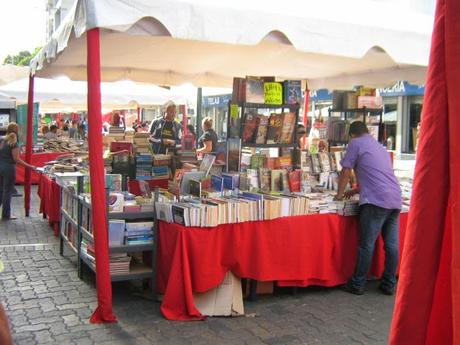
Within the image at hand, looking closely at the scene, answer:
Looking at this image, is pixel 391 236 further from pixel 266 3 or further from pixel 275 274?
pixel 266 3

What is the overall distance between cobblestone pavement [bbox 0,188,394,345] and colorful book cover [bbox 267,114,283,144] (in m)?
1.66

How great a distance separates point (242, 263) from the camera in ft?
14.6

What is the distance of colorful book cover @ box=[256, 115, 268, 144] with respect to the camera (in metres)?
5.59

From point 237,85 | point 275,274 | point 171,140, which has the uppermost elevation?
point 237,85

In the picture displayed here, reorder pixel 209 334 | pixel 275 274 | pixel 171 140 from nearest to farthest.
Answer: pixel 209 334 → pixel 275 274 → pixel 171 140

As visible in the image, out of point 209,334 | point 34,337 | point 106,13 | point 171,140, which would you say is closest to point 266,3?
point 106,13

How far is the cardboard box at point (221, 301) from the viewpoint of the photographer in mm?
4387

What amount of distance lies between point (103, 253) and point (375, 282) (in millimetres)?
2853

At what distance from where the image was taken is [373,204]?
4.85 m

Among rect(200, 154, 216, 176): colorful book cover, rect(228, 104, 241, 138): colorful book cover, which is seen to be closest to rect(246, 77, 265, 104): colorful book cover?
rect(228, 104, 241, 138): colorful book cover

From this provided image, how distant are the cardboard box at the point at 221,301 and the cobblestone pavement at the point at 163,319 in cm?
8

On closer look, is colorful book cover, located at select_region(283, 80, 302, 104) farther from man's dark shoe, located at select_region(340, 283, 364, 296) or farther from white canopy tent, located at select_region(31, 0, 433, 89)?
man's dark shoe, located at select_region(340, 283, 364, 296)

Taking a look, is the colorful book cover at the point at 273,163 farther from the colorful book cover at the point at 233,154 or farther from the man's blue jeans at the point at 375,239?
the man's blue jeans at the point at 375,239

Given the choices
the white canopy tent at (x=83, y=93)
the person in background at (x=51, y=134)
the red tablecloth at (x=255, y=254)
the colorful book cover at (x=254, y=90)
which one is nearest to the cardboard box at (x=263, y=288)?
the red tablecloth at (x=255, y=254)
